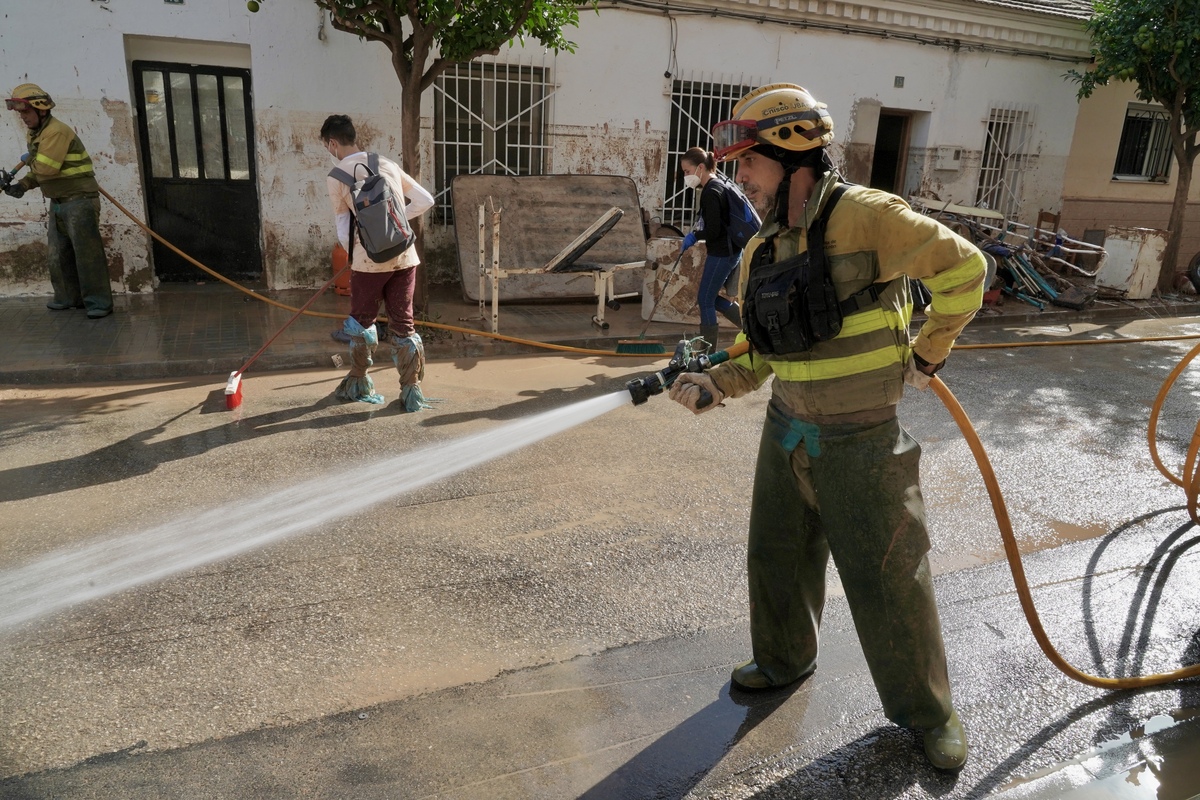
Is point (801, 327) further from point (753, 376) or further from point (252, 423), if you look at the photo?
point (252, 423)

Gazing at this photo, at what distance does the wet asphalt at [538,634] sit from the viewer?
2.65 metres

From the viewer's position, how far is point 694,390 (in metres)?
2.76

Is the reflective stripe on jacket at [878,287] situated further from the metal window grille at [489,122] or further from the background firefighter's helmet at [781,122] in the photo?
the metal window grille at [489,122]

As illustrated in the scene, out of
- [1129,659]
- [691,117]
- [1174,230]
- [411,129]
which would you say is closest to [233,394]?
[411,129]

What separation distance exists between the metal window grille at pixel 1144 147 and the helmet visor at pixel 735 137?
1669 cm

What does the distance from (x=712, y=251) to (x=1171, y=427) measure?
3.80 meters

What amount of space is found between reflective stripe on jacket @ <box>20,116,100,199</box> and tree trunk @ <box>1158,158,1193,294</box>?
573 inches

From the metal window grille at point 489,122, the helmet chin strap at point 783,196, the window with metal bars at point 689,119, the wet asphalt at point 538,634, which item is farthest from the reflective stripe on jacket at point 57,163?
the helmet chin strap at point 783,196

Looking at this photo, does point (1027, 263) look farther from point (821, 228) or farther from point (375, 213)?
point (821, 228)

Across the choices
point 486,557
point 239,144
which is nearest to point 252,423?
point 486,557

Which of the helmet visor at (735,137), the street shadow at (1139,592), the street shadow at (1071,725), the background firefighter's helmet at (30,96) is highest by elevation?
the background firefighter's helmet at (30,96)

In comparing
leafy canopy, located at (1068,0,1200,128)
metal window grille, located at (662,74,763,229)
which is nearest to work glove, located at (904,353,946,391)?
metal window grille, located at (662,74,763,229)

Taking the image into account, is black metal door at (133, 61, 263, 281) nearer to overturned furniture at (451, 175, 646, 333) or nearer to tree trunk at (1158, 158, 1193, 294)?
overturned furniture at (451, 175, 646, 333)

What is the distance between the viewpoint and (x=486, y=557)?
4004mm
